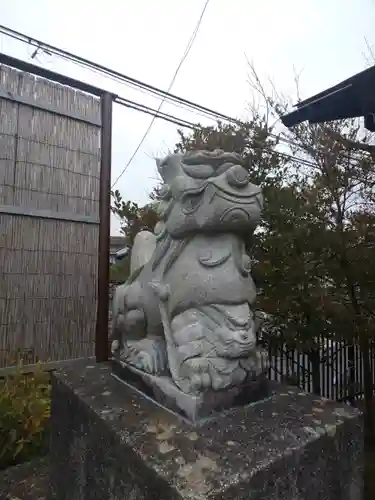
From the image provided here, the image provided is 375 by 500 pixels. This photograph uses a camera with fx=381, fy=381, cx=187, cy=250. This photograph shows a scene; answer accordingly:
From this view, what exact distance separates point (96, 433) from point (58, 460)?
56 cm

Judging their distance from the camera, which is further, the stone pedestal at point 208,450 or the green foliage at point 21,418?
the green foliage at point 21,418

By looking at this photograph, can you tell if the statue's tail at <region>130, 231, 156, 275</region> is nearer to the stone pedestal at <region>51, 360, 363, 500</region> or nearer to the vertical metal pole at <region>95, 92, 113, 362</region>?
the stone pedestal at <region>51, 360, 363, 500</region>

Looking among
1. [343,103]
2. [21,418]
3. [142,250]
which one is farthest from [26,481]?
[343,103]

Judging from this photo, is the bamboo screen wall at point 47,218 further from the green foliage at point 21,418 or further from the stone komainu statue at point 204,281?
the stone komainu statue at point 204,281

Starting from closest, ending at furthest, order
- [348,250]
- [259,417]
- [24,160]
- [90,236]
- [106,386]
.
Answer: [259,417] < [106,386] < [348,250] < [24,160] < [90,236]

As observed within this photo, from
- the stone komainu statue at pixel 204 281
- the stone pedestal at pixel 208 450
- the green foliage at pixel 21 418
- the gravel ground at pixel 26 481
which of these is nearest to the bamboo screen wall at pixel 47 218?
the green foliage at pixel 21 418

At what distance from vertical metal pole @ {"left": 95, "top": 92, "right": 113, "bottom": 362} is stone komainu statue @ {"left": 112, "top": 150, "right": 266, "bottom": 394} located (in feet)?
4.77

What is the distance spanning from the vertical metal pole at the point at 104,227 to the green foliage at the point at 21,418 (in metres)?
0.56

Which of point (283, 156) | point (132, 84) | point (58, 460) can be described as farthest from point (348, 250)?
point (132, 84)

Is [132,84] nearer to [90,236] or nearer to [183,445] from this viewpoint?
[90,236]

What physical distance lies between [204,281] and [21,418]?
203cm

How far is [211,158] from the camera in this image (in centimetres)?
181

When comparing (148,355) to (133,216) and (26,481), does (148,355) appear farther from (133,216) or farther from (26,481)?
(133,216)

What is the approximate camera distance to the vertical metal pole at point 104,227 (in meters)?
3.33
